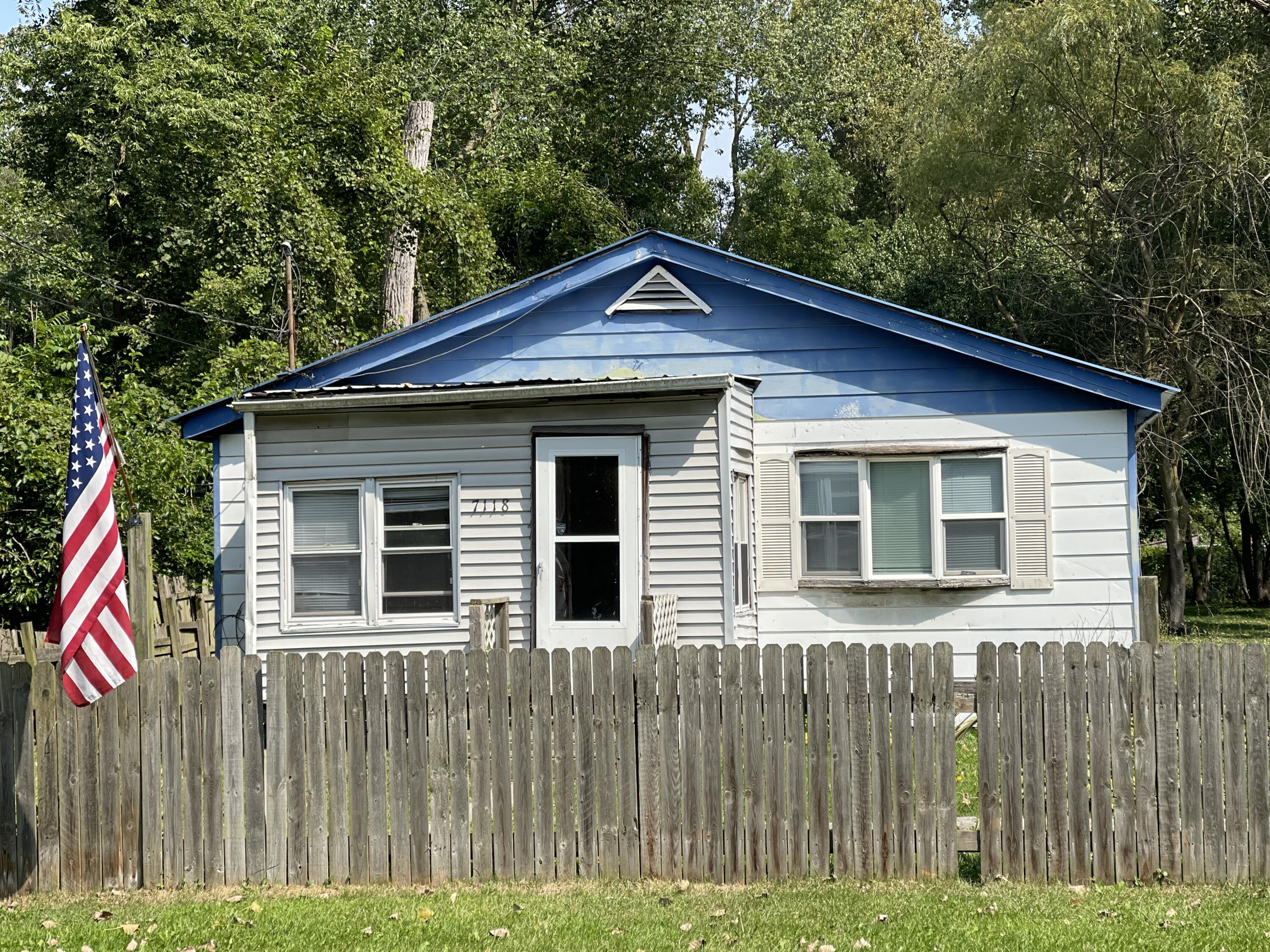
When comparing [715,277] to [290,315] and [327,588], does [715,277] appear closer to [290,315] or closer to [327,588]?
[327,588]

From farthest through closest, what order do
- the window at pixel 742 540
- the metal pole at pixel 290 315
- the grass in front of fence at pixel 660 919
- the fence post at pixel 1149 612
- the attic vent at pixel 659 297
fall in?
1. the metal pole at pixel 290 315
2. the attic vent at pixel 659 297
3. the fence post at pixel 1149 612
4. the window at pixel 742 540
5. the grass in front of fence at pixel 660 919

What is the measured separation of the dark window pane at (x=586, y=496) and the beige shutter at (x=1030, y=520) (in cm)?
392

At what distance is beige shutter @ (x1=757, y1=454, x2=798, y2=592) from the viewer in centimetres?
1333

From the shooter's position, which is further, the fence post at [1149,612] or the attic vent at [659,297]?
the attic vent at [659,297]

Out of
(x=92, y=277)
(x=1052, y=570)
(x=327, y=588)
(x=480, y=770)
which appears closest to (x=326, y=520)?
(x=327, y=588)

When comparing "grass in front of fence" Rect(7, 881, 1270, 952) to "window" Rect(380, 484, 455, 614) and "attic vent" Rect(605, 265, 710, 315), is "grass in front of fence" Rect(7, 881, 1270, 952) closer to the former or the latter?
"window" Rect(380, 484, 455, 614)

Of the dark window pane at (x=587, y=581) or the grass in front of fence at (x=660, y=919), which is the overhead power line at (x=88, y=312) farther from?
the grass in front of fence at (x=660, y=919)

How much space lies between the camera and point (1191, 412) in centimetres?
2309

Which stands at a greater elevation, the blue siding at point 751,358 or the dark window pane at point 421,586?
the blue siding at point 751,358

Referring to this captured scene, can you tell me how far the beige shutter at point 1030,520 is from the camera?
42.1 ft

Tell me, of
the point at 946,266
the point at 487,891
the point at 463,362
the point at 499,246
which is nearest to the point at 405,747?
the point at 487,891

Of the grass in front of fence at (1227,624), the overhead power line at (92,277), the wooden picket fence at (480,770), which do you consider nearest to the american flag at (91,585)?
the wooden picket fence at (480,770)

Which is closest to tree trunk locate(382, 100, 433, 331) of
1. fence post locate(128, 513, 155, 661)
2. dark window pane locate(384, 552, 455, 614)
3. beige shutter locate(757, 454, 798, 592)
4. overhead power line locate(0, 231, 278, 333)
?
overhead power line locate(0, 231, 278, 333)

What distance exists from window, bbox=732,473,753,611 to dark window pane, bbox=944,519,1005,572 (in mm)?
1936
